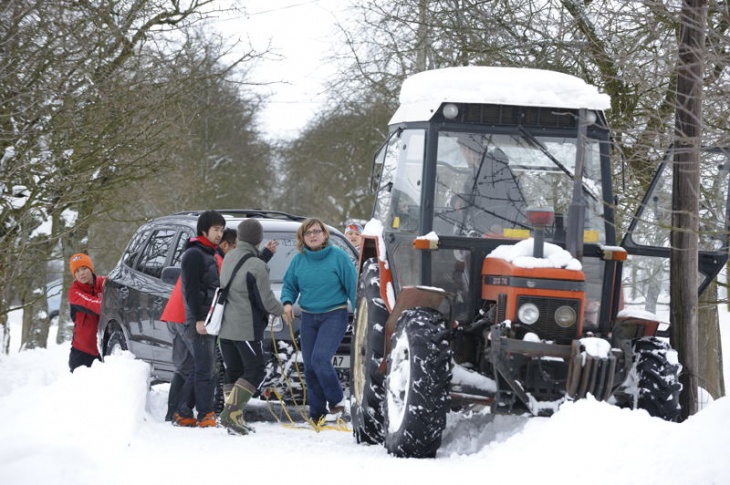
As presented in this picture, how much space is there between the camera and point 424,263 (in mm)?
7398

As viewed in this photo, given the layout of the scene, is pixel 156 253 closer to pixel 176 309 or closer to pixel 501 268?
pixel 176 309

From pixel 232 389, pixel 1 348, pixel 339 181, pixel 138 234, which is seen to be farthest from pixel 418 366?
pixel 339 181

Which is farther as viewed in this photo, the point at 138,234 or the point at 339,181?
the point at 339,181

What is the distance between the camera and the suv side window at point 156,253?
11211mm

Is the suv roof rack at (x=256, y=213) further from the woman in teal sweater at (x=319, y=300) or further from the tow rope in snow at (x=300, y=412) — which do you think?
the woman in teal sweater at (x=319, y=300)

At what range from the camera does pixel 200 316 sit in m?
9.27

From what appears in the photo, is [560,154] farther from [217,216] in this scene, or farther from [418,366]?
[217,216]

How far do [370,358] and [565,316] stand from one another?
1.52 meters

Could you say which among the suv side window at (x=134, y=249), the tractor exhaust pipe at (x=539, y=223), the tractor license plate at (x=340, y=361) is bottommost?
the tractor license plate at (x=340, y=361)

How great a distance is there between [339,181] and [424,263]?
33892 mm

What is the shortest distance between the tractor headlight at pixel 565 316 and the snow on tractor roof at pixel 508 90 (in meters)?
1.35

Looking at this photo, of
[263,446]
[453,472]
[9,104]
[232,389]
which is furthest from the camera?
[9,104]

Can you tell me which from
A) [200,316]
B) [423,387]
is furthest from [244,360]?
[423,387]

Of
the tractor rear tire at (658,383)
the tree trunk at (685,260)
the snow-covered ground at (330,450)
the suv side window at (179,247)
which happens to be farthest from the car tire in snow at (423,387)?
the suv side window at (179,247)
